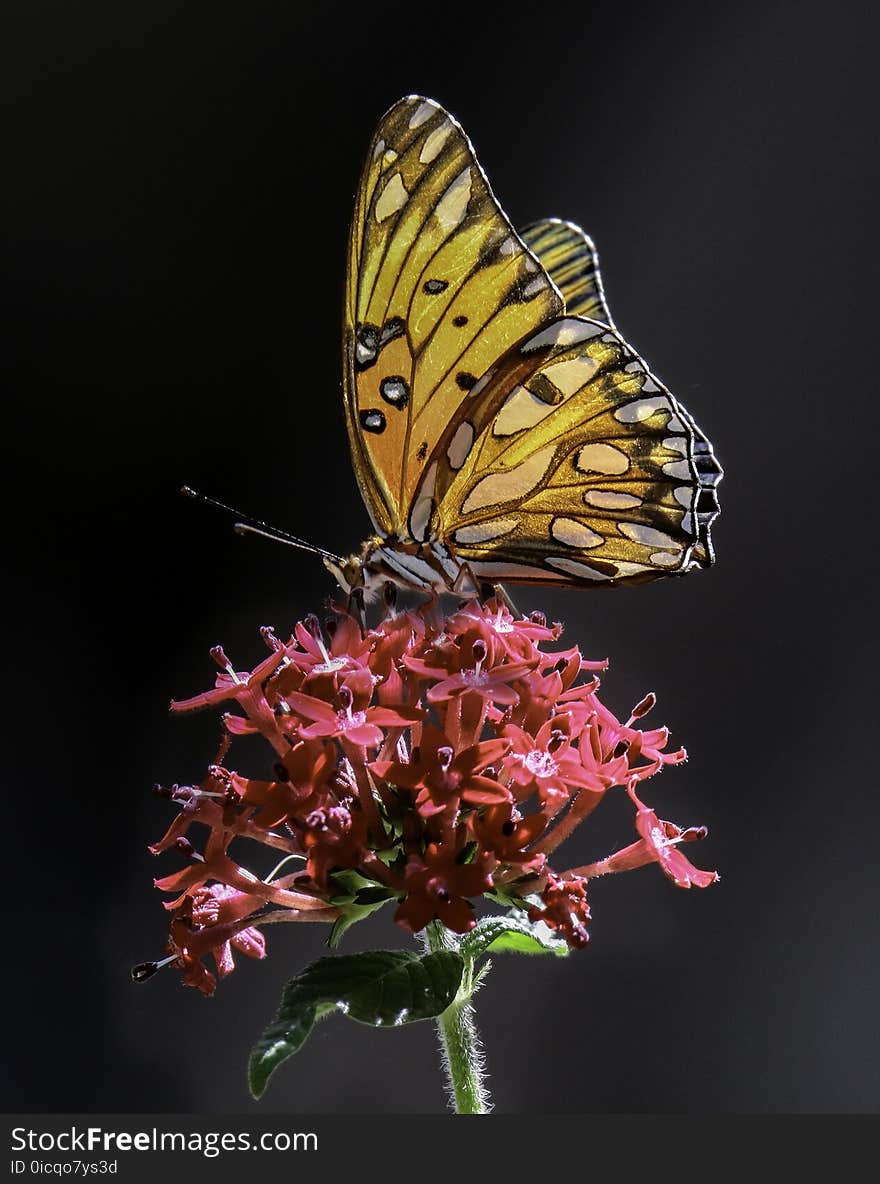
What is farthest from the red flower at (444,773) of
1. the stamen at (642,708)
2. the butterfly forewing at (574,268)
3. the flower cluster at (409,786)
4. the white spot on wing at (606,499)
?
the butterfly forewing at (574,268)

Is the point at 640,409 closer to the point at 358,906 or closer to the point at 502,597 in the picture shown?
the point at 502,597

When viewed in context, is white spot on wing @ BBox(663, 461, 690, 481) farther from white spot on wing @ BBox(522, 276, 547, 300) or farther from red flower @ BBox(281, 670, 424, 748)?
red flower @ BBox(281, 670, 424, 748)

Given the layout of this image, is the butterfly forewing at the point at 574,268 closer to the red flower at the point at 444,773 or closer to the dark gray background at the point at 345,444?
the red flower at the point at 444,773

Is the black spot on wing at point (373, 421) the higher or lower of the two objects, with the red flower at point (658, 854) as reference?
higher

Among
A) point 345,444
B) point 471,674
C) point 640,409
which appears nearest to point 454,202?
point 640,409

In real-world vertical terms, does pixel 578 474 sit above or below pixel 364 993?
above

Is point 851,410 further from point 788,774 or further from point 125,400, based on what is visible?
point 125,400
